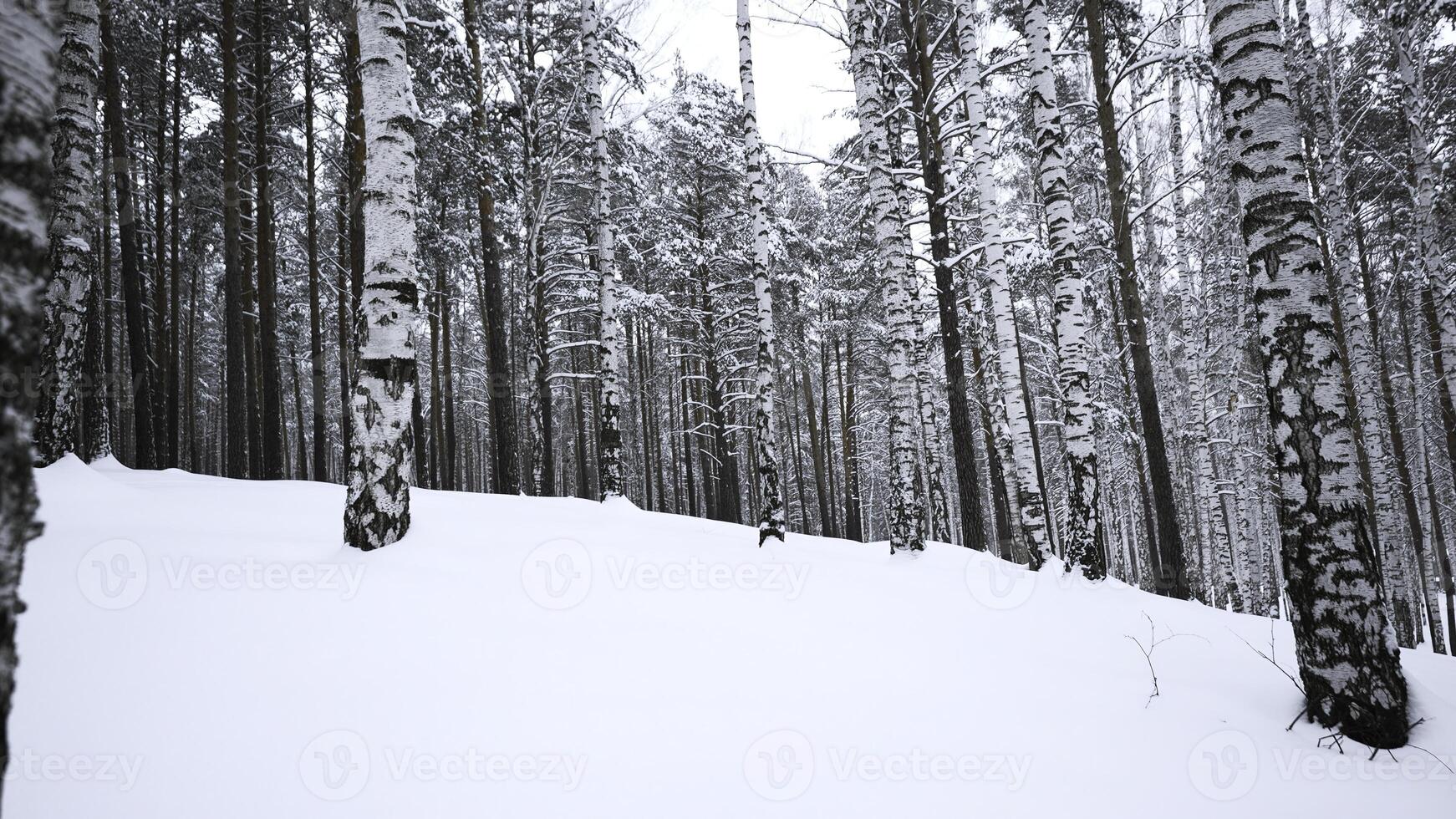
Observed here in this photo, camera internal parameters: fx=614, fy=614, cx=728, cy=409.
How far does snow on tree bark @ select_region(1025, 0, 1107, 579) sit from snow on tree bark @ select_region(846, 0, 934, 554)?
1.85 metres

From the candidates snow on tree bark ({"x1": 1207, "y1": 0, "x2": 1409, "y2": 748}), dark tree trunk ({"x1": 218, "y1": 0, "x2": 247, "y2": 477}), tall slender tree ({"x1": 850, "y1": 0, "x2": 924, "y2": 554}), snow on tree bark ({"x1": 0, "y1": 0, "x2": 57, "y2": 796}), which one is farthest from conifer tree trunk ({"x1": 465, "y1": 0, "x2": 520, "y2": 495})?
snow on tree bark ({"x1": 0, "y1": 0, "x2": 57, "y2": 796})

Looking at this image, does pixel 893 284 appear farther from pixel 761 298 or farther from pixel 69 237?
pixel 69 237

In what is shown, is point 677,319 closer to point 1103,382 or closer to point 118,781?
point 1103,382

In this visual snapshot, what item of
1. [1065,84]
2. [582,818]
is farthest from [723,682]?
[1065,84]

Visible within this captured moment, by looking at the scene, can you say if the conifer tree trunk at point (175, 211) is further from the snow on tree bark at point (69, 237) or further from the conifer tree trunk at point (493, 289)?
the snow on tree bark at point (69, 237)

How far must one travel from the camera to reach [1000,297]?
26.8ft

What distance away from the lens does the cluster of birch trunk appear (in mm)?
3207

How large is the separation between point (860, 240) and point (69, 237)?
13.9m

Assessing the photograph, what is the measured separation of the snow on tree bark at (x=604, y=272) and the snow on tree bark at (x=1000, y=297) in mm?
5489

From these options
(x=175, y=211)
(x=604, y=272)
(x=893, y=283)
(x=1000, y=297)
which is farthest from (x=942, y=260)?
(x=175, y=211)

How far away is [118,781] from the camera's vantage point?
6.04ft

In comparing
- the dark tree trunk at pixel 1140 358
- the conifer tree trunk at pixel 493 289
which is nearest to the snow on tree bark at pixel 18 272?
the dark tree trunk at pixel 1140 358

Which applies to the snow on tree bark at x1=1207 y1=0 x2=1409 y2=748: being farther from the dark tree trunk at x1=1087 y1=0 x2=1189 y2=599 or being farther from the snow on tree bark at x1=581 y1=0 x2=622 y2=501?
the snow on tree bark at x1=581 y1=0 x2=622 y2=501

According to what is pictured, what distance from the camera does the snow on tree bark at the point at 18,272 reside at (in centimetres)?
83
